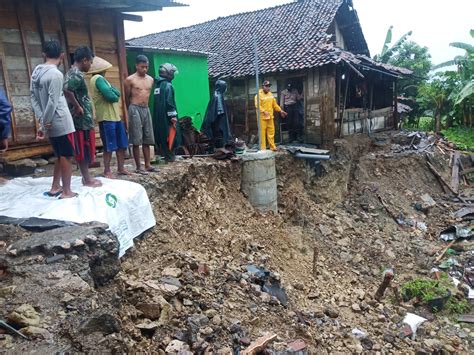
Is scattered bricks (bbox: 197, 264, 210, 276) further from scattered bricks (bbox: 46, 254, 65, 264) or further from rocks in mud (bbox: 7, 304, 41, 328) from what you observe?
rocks in mud (bbox: 7, 304, 41, 328)

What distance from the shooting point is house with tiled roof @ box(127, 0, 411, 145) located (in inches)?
482

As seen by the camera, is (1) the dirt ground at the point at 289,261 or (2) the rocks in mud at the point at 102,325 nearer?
(2) the rocks in mud at the point at 102,325

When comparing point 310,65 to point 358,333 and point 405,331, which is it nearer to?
point 405,331

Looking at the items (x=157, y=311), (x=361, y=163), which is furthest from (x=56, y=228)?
(x=361, y=163)

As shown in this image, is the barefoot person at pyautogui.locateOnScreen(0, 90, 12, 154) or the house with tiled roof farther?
the house with tiled roof

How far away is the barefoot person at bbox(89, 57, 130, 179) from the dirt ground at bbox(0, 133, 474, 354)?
2.60ft

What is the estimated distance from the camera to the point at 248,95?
13.9 metres

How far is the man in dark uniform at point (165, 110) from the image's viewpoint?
6.48 meters

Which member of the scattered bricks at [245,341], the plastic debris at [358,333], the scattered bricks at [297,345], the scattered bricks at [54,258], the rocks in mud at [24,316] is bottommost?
the plastic debris at [358,333]

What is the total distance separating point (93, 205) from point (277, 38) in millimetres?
12126

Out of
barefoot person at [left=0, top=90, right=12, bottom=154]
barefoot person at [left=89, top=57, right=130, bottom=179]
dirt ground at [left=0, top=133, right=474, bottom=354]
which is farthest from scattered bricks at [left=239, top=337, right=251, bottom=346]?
barefoot person at [left=0, top=90, right=12, bottom=154]

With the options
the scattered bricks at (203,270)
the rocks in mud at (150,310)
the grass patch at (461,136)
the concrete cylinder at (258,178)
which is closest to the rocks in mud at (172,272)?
the scattered bricks at (203,270)

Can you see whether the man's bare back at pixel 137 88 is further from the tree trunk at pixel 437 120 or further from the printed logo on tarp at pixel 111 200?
the tree trunk at pixel 437 120

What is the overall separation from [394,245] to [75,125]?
7633 millimetres
